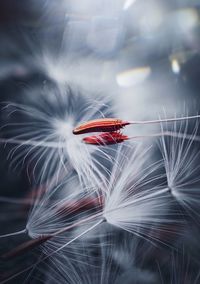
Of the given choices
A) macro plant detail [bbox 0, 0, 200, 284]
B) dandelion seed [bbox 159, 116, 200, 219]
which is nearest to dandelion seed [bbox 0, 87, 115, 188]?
macro plant detail [bbox 0, 0, 200, 284]

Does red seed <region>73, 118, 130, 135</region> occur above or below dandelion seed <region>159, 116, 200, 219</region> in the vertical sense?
above

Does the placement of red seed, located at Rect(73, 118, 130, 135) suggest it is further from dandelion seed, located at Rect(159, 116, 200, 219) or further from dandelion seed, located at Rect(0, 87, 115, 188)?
dandelion seed, located at Rect(159, 116, 200, 219)

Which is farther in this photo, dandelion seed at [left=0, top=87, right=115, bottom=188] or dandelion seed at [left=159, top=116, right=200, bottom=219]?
dandelion seed at [left=159, top=116, right=200, bottom=219]

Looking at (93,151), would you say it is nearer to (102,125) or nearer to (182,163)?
(102,125)

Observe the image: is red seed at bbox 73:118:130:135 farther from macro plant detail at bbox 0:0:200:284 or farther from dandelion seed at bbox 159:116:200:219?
dandelion seed at bbox 159:116:200:219

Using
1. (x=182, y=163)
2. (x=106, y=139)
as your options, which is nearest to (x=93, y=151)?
(x=106, y=139)

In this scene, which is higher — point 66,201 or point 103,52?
point 103,52

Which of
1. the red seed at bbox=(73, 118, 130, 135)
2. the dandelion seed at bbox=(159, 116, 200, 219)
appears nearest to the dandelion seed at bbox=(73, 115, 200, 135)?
the red seed at bbox=(73, 118, 130, 135)

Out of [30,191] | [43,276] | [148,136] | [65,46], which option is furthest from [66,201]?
[65,46]

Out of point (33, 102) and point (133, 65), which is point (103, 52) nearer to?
point (133, 65)
